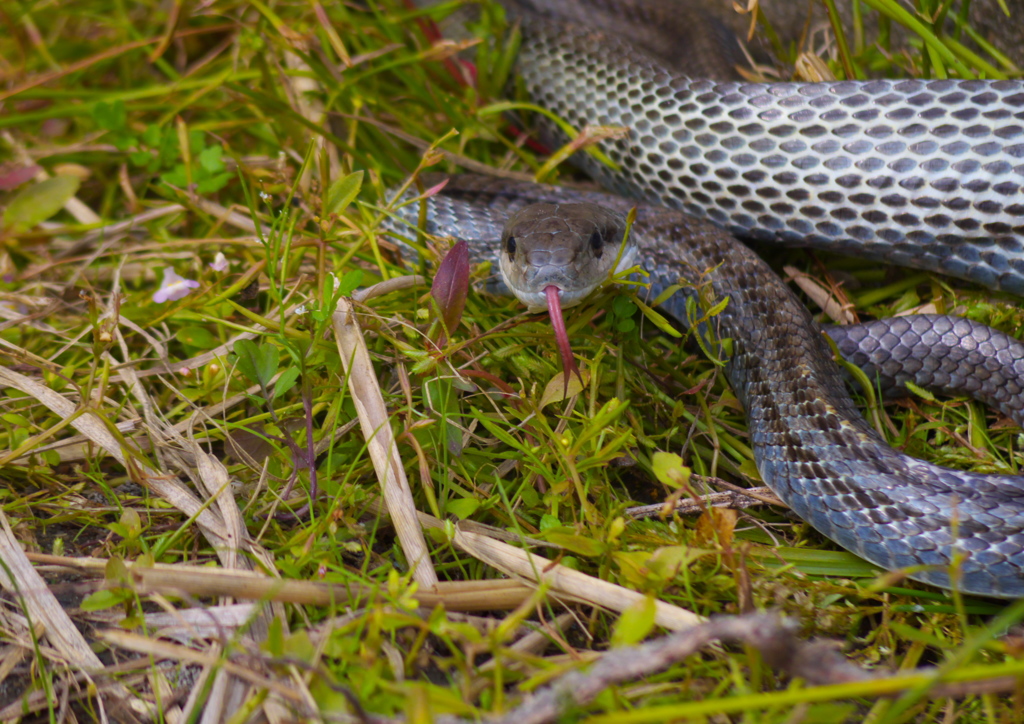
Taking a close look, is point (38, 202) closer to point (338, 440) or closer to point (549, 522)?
point (338, 440)

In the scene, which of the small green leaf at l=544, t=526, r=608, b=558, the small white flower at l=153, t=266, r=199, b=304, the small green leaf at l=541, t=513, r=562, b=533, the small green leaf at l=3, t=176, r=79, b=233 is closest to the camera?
the small green leaf at l=544, t=526, r=608, b=558

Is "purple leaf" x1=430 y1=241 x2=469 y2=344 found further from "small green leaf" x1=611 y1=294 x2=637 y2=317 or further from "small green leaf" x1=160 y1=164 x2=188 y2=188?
"small green leaf" x1=160 y1=164 x2=188 y2=188

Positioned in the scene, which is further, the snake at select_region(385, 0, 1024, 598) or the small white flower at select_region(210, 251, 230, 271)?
the small white flower at select_region(210, 251, 230, 271)

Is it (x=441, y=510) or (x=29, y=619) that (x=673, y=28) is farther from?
(x=29, y=619)

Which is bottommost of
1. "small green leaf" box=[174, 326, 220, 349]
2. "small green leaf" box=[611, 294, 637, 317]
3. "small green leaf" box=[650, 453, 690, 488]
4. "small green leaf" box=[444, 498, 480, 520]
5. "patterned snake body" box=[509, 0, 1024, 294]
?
"small green leaf" box=[444, 498, 480, 520]

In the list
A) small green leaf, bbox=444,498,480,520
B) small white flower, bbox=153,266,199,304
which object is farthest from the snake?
small white flower, bbox=153,266,199,304

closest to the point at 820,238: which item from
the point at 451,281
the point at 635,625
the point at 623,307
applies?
the point at 623,307

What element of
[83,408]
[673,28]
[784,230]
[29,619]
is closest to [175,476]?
[83,408]
